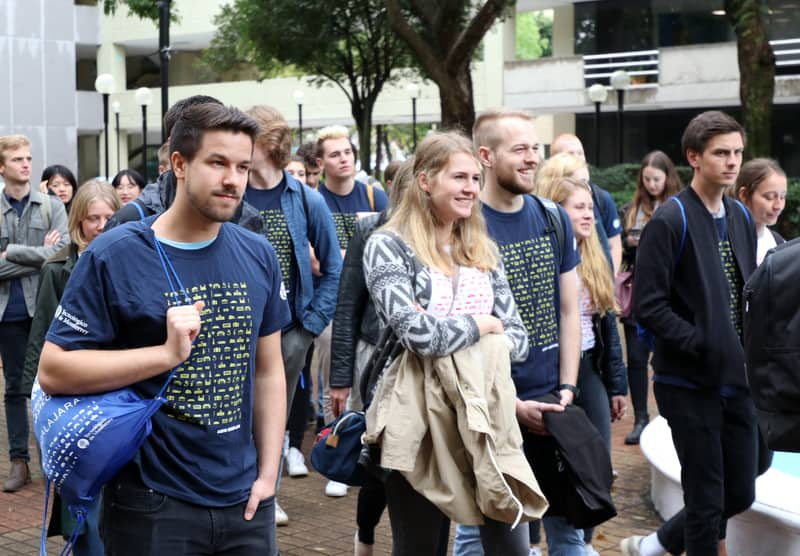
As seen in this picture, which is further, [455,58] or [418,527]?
[455,58]

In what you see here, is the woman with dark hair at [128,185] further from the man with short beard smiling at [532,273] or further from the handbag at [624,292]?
the man with short beard smiling at [532,273]

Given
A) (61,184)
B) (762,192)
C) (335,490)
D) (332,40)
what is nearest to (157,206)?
(762,192)

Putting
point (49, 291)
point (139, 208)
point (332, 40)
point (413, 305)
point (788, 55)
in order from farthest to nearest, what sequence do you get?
point (788, 55)
point (332, 40)
point (49, 291)
point (139, 208)
point (413, 305)

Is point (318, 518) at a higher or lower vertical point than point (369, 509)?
lower

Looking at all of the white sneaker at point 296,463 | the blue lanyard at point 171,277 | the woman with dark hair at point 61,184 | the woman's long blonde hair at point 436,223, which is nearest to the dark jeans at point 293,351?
the white sneaker at point 296,463

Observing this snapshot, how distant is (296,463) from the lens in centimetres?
797

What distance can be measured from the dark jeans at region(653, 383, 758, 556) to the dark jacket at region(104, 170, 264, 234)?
1.96 metres

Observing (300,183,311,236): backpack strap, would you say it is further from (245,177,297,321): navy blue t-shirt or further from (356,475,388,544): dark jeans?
(356,475,388,544): dark jeans

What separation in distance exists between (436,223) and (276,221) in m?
2.04

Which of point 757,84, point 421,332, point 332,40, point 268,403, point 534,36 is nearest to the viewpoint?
point 268,403

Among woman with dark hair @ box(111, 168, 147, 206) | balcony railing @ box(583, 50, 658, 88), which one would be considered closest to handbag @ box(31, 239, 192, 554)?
Answer: woman with dark hair @ box(111, 168, 147, 206)

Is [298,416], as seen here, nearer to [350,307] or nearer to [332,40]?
[350,307]

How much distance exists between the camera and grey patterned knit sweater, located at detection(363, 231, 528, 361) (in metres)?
4.17

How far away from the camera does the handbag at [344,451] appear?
14.6ft
